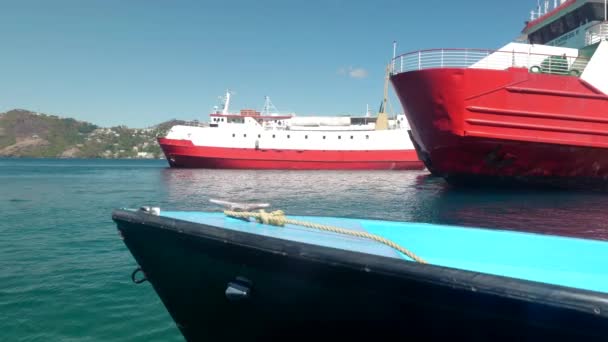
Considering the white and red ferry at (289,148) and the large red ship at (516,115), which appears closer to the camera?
the large red ship at (516,115)

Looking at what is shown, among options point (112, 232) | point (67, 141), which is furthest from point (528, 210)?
point (67, 141)

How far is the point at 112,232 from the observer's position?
7.53 meters

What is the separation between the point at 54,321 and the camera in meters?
3.54

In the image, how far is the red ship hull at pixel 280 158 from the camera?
2717 centimetres

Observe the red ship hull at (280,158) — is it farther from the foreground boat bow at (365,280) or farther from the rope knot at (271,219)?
the rope knot at (271,219)

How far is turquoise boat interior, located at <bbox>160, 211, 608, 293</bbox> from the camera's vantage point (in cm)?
201

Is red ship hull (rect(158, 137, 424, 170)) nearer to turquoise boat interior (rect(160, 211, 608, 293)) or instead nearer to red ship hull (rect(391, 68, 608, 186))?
red ship hull (rect(391, 68, 608, 186))

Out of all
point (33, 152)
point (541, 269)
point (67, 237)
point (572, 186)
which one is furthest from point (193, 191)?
point (33, 152)

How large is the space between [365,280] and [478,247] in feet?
4.20

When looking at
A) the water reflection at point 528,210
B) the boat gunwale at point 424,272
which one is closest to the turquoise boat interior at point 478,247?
the boat gunwale at point 424,272

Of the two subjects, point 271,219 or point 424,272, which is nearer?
point 424,272

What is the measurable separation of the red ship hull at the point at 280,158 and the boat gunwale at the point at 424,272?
25445mm

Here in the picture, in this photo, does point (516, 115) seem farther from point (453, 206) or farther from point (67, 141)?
point (67, 141)

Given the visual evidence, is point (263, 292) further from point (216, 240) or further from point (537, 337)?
point (537, 337)
